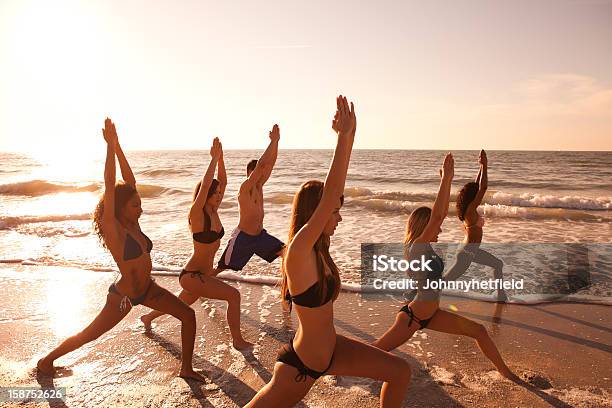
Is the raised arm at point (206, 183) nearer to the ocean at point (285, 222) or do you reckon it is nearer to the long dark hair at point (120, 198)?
the long dark hair at point (120, 198)

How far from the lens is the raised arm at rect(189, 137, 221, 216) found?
496cm

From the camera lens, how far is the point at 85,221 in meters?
15.7

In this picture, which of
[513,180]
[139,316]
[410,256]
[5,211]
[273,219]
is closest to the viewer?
[410,256]

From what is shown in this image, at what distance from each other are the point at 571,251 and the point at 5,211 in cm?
2274

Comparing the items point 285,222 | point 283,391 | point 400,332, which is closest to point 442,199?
point 400,332

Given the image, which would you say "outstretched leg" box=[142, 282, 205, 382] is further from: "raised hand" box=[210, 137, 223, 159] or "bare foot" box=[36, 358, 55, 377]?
"raised hand" box=[210, 137, 223, 159]

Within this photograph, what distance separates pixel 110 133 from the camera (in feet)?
14.2

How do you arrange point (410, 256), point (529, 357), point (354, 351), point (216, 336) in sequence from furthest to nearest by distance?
point (216, 336) < point (529, 357) < point (410, 256) < point (354, 351)

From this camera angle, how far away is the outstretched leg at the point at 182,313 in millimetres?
4488

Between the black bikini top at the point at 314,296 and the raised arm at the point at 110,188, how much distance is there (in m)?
2.41

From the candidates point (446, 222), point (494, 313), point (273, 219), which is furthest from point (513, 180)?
point (494, 313)

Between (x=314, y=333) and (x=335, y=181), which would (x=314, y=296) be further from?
(x=335, y=181)

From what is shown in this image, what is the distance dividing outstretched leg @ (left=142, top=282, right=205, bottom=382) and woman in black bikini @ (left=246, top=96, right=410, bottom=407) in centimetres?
194

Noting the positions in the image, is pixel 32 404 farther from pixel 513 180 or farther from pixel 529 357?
pixel 513 180
